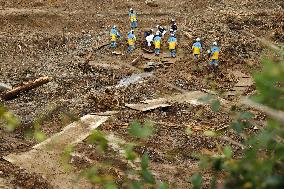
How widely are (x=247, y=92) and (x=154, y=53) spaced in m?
4.91

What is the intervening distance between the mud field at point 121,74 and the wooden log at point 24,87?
0.41 feet

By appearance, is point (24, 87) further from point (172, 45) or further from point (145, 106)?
point (172, 45)

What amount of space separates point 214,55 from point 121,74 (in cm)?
310

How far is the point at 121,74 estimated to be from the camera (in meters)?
14.9

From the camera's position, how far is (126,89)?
43.6 feet

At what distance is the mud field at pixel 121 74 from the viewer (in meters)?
9.38

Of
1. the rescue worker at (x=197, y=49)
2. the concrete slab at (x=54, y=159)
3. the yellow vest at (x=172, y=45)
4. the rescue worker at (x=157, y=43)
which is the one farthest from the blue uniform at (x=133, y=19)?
the concrete slab at (x=54, y=159)

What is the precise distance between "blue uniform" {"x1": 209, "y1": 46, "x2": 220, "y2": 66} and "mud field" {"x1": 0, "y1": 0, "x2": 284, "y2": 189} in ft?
1.05

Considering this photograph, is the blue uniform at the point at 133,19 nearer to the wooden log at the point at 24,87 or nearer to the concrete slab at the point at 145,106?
the wooden log at the point at 24,87

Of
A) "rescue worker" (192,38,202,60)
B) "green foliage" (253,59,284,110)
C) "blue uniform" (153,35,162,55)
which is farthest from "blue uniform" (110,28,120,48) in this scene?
"green foliage" (253,59,284,110)

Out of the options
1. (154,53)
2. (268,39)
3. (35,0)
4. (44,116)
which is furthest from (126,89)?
(35,0)

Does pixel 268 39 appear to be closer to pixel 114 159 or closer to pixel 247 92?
pixel 247 92

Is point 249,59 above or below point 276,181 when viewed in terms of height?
below

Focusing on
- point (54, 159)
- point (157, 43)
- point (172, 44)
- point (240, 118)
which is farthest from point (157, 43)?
point (240, 118)
